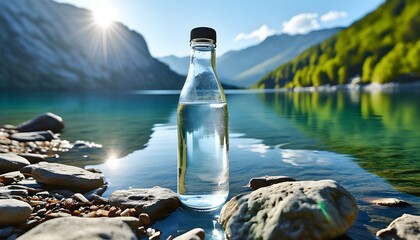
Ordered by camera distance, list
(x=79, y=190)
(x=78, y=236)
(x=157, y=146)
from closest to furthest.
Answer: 1. (x=78, y=236)
2. (x=79, y=190)
3. (x=157, y=146)

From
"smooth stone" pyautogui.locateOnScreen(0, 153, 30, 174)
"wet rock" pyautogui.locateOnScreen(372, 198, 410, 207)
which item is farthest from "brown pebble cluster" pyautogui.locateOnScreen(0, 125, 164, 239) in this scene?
"wet rock" pyautogui.locateOnScreen(372, 198, 410, 207)

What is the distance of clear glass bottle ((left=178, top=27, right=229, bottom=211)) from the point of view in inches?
213

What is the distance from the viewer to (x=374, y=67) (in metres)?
133

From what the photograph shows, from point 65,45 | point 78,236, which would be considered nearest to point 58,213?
point 78,236

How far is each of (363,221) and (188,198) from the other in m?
2.81

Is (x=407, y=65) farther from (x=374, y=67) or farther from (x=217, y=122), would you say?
(x=217, y=122)

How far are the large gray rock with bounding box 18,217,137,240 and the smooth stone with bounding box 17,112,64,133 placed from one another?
16.2 m

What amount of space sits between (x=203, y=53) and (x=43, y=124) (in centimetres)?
1636

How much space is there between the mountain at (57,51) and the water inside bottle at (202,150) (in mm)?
152806

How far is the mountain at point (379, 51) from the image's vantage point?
377 feet

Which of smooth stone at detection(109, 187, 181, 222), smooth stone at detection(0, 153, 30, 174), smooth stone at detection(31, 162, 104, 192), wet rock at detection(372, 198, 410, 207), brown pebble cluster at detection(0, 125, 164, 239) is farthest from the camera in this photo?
smooth stone at detection(0, 153, 30, 174)

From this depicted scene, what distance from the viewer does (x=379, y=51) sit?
5684 inches

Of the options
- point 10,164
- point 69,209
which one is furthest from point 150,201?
point 10,164

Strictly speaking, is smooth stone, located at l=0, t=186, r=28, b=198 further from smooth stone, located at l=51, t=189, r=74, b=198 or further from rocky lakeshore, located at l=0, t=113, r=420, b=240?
smooth stone, located at l=51, t=189, r=74, b=198
